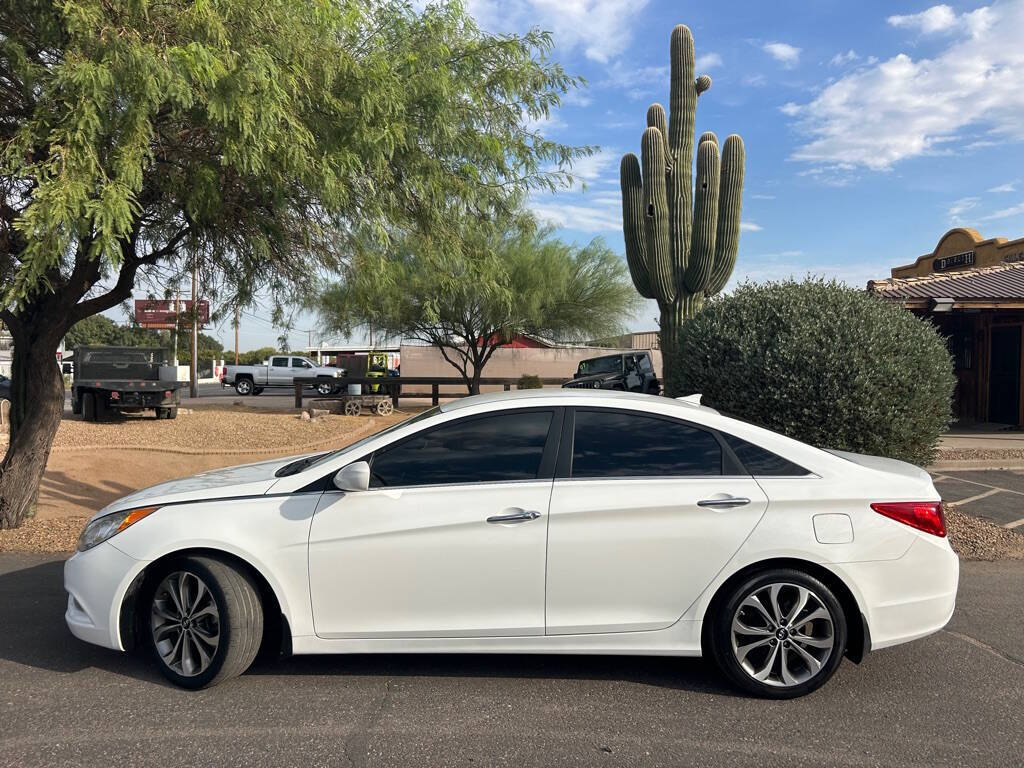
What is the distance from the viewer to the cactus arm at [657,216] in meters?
15.1

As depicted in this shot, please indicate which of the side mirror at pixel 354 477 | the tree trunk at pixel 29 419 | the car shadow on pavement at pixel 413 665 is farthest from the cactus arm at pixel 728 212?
the side mirror at pixel 354 477

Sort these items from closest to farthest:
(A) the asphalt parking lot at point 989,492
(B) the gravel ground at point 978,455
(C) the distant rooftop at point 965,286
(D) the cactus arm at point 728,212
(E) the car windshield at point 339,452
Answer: (E) the car windshield at point 339,452 → (A) the asphalt parking lot at point 989,492 → (B) the gravel ground at point 978,455 → (C) the distant rooftop at point 965,286 → (D) the cactus arm at point 728,212

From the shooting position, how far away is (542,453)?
12.9ft

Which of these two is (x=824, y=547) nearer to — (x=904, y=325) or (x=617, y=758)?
(x=617, y=758)

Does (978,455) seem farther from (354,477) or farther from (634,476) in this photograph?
(354,477)

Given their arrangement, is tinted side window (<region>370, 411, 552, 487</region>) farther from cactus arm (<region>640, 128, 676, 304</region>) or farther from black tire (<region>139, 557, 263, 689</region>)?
cactus arm (<region>640, 128, 676, 304</region>)

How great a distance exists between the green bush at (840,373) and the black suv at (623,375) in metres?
14.1

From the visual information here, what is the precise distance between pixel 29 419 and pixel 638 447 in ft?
21.3

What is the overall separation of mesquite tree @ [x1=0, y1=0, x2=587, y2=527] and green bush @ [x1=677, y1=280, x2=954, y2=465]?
Answer: 280 cm

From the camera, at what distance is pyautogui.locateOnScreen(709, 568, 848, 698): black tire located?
12.3 ft

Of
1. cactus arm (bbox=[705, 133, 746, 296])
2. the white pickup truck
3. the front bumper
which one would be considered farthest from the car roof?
the white pickup truck

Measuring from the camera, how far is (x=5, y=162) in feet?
18.4

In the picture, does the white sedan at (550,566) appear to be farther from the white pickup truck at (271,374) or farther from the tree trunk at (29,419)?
the white pickup truck at (271,374)

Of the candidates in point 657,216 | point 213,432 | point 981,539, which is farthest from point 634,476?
point 213,432
